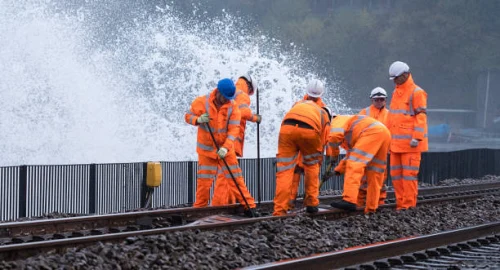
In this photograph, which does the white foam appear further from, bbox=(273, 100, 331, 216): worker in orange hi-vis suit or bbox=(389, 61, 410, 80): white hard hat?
bbox=(273, 100, 331, 216): worker in orange hi-vis suit

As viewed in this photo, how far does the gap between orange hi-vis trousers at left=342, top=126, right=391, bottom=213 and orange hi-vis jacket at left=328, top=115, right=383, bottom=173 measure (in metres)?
0.09

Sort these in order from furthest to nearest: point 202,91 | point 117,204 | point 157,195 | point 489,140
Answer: point 489,140 < point 202,91 < point 157,195 < point 117,204

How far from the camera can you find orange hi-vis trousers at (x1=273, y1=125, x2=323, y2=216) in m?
12.5

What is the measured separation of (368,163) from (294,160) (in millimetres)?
1452

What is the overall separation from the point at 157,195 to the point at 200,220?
4.98 meters

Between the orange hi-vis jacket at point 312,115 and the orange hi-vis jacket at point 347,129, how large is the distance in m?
0.18

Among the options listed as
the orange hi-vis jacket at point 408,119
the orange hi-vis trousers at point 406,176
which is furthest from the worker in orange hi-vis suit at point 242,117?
the orange hi-vis trousers at point 406,176

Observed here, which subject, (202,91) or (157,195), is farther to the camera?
(202,91)

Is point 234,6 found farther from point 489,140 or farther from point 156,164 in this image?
point 156,164

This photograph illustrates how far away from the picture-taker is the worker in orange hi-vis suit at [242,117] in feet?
46.7

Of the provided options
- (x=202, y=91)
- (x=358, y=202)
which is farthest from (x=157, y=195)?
(x=202, y=91)

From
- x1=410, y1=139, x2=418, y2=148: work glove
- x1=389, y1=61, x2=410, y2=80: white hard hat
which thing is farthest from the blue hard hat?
x1=410, y1=139, x2=418, y2=148: work glove

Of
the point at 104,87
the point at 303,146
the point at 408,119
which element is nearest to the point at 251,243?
the point at 303,146

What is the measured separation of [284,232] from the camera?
1078 centimetres
